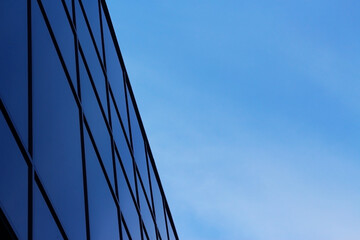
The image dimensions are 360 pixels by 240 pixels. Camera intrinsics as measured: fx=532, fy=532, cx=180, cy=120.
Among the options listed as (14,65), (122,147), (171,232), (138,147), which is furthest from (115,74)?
(14,65)

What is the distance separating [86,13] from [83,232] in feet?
23.1

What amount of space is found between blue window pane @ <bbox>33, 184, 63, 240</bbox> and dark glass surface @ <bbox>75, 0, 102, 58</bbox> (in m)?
8.00

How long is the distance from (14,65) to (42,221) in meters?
2.30

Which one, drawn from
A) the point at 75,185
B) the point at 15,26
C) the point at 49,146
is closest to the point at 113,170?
the point at 75,185

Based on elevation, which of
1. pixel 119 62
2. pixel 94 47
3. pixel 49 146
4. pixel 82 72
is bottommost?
pixel 49 146

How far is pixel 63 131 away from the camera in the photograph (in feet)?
31.2

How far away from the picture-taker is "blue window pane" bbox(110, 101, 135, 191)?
1538cm

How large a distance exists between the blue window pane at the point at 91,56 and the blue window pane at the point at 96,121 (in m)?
0.76

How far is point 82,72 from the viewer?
40.5ft

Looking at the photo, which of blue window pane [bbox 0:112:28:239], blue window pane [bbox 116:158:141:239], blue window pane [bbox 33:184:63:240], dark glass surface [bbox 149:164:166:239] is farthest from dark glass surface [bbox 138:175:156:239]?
blue window pane [bbox 0:112:28:239]

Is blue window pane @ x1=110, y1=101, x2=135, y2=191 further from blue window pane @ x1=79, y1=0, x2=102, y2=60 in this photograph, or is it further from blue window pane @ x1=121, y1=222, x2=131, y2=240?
blue window pane @ x1=121, y1=222, x2=131, y2=240

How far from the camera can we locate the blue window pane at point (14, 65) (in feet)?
24.1

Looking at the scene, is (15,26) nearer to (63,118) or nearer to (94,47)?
(63,118)

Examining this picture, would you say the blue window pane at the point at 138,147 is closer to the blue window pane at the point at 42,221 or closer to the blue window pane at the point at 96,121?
the blue window pane at the point at 96,121
